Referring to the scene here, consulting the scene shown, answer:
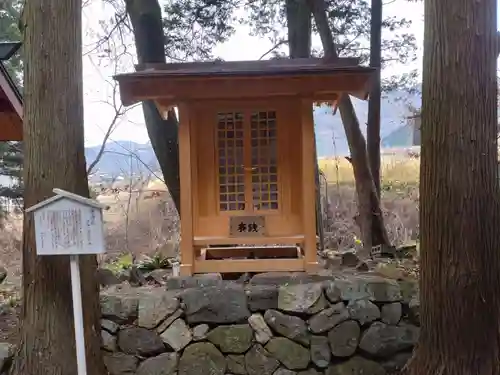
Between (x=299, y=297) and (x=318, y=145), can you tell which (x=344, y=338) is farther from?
(x=318, y=145)

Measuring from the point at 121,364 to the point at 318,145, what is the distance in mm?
6865

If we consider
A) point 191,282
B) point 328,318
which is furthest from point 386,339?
point 191,282

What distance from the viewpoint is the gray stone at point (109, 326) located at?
4.20 metres

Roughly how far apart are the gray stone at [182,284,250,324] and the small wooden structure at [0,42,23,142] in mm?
2639

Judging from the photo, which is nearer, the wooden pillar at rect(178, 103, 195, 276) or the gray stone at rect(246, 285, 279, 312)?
the gray stone at rect(246, 285, 279, 312)

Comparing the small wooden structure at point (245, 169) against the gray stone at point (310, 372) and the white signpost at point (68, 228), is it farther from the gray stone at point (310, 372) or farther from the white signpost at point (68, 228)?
the white signpost at point (68, 228)

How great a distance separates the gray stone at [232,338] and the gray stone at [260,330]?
4 cm

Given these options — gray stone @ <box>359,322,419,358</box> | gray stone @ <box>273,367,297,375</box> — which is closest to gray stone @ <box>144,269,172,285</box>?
gray stone @ <box>273,367,297,375</box>

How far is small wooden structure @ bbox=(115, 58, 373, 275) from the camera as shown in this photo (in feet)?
14.5

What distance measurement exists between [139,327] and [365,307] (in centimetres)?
183

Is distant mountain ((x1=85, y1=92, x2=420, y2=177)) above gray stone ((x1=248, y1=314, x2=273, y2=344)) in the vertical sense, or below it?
above

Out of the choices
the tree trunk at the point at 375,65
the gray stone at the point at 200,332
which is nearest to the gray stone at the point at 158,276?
the gray stone at the point at 200,332

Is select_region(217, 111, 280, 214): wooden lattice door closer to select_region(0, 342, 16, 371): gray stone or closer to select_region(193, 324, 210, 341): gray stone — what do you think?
select_region(193, 324, 210, 341): gray stone

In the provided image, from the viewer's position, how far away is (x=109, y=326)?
4.20 m
